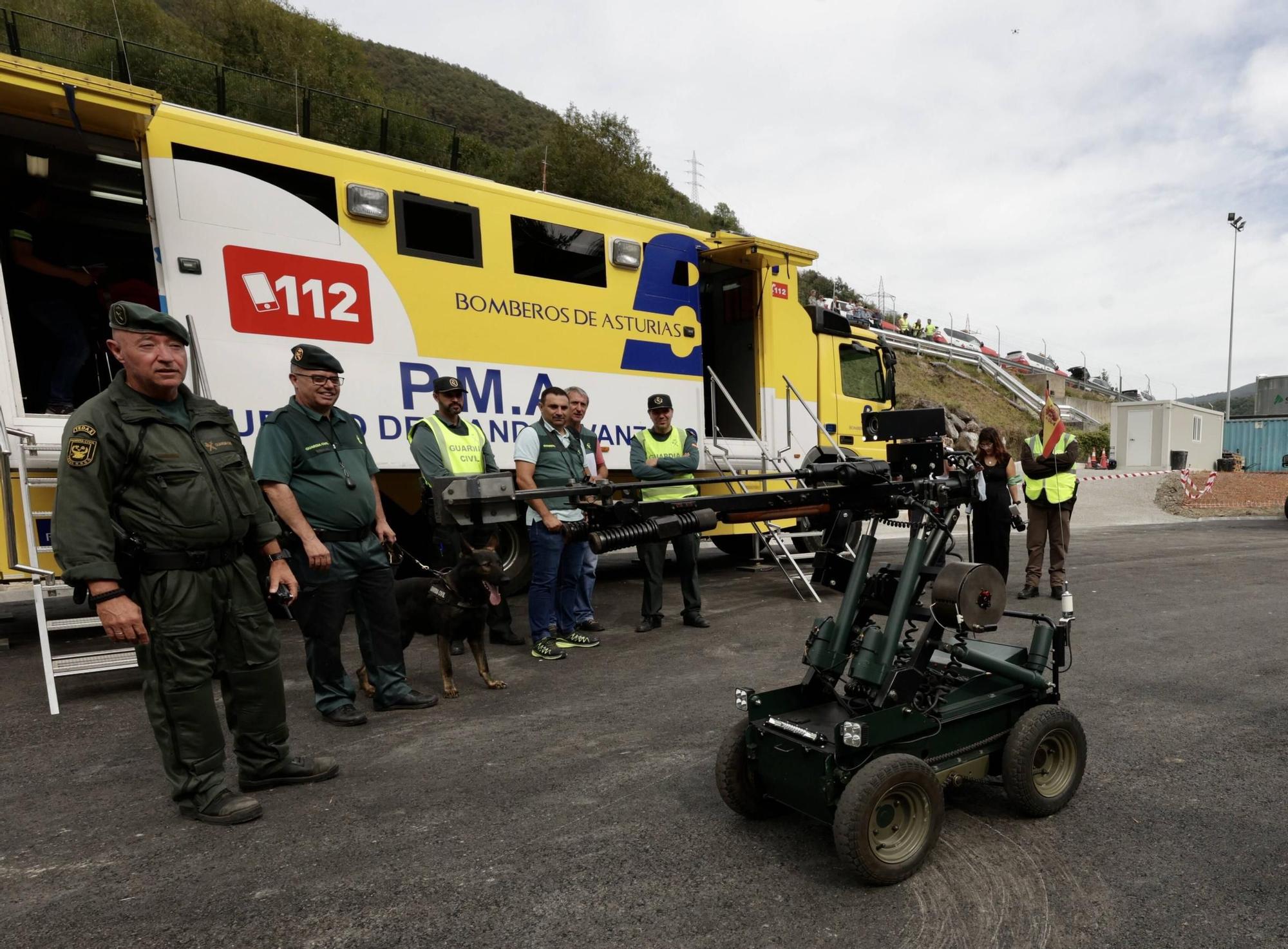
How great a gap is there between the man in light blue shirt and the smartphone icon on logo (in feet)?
6.68

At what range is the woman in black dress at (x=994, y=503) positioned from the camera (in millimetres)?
6418

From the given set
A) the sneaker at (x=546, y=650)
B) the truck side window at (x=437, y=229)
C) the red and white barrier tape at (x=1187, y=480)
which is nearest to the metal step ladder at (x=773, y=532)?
the sneaker at (x=546, y=650)

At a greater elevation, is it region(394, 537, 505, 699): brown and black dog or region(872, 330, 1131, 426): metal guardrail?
region(872, 330, 1131, 426): metal guardrail

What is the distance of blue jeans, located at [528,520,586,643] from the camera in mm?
5117

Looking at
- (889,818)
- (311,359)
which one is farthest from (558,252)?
(889,818)

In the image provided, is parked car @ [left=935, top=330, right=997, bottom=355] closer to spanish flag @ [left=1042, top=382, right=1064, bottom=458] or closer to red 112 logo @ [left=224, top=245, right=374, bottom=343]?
spanish flag @ [left=1042, top=382, right=1064, bottom=458]

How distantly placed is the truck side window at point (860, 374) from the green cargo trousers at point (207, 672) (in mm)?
7179

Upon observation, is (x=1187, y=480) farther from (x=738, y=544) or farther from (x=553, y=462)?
(x=553, y=462)

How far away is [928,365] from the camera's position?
115ft

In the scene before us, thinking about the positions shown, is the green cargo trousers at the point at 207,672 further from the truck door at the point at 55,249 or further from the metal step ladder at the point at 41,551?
the truck door at the point at 55,249

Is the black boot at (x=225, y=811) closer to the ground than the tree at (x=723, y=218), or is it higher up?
closer to the ground

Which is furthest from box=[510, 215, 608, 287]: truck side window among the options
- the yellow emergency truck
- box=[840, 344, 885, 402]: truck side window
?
box=[840, 344, 885, 402]: truck side window

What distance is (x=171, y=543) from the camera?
8.75 ft

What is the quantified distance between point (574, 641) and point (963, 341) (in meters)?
44.4
